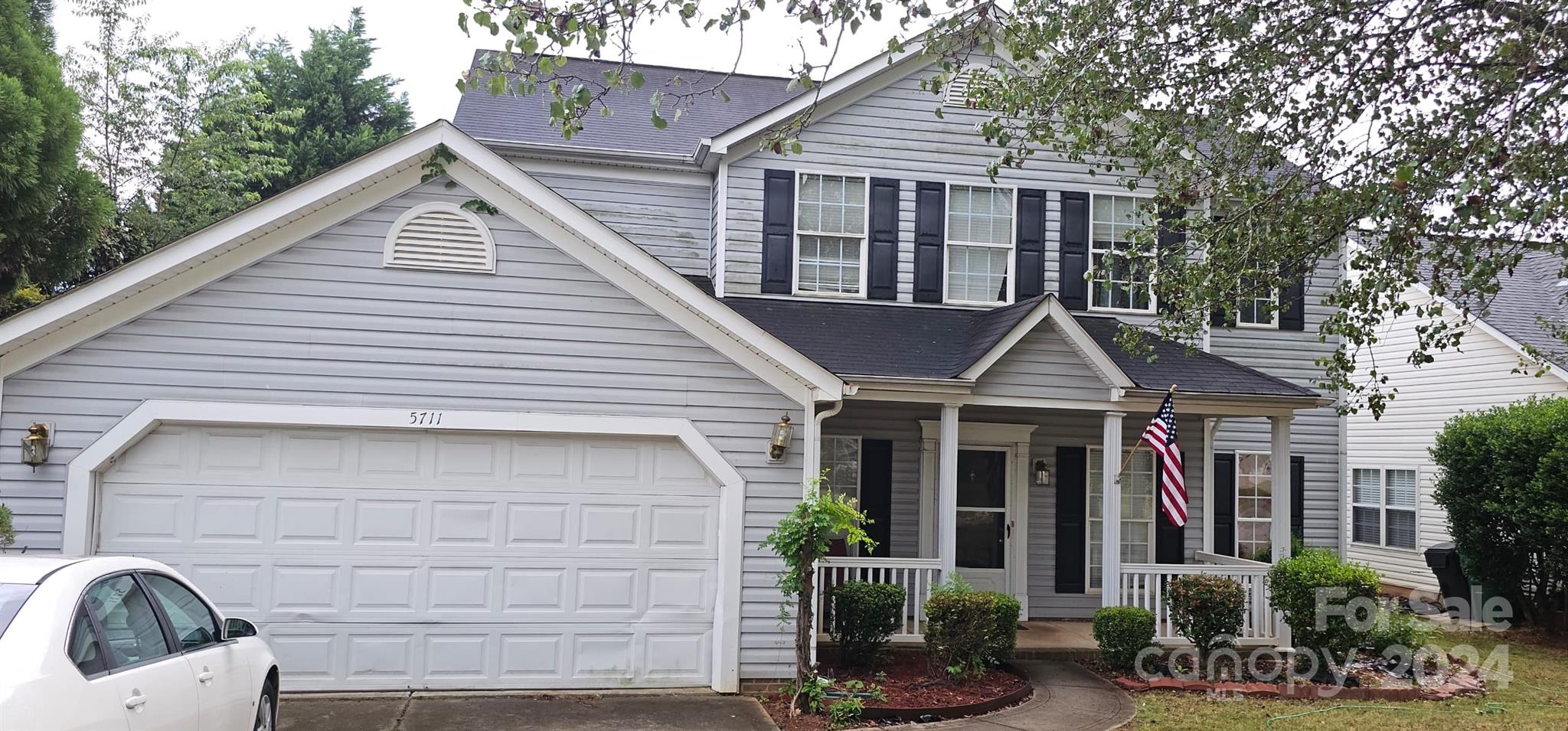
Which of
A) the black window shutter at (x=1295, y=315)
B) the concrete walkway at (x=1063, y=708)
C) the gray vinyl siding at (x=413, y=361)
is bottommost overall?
the concrete walkway at (x=1063, y=708)

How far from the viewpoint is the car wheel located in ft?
19.6

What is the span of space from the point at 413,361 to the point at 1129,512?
894cm

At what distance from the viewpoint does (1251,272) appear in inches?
339

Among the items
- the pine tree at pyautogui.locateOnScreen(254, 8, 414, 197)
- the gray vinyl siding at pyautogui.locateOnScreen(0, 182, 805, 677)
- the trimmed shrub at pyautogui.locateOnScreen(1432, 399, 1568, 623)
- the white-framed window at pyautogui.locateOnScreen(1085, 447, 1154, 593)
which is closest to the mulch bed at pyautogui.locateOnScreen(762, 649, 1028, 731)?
the gray vinyl siding at pyautogui.locateOnScreen(0, 182, 805, 677)

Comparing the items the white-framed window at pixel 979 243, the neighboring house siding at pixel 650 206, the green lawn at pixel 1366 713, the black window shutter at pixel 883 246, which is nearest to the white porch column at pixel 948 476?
the green lawn at pixel 1366 713

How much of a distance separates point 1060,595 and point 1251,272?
605 cm

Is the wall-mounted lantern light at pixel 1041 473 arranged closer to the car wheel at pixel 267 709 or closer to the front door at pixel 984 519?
the front door at pixel 984 519

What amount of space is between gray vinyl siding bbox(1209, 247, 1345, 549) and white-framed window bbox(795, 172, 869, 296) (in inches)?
183

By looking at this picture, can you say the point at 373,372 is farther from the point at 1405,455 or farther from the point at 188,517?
the point at 1405,455

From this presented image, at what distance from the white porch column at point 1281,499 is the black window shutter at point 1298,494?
9.63 feet

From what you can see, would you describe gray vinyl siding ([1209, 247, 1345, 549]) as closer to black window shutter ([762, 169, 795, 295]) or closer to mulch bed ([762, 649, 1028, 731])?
black window shutter ([762, 169, 795, 295])

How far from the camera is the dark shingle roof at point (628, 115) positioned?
13.7m

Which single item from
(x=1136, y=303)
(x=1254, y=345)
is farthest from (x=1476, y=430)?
(x=1136, y=303)

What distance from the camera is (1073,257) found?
13.5 m
